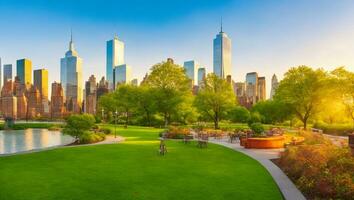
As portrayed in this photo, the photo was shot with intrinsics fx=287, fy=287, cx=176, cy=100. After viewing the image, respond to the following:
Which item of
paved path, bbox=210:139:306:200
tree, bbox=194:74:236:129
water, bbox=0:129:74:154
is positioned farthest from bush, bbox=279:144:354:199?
tree, bbox=194:74:236:129

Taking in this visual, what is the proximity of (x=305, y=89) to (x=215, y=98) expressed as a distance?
15.0 meters

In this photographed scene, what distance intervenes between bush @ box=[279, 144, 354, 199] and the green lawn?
4.22 ft

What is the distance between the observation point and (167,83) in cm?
5750

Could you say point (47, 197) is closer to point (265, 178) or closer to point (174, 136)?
point (265, 178)

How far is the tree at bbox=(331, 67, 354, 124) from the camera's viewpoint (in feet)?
139

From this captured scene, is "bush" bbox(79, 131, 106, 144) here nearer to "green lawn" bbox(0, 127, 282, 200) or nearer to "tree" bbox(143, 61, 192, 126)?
"green lawn" bbox(0, 127, 282, 200)

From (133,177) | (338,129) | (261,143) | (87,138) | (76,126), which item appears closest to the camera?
(133,177)

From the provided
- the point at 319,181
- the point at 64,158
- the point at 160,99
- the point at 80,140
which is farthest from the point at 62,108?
the point at 319,181

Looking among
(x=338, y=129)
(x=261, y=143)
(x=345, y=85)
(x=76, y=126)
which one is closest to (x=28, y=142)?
(x=76, y=126)

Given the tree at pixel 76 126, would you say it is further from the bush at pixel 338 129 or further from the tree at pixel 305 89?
the tree at pixel 305 89

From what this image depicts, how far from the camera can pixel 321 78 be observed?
4591cm

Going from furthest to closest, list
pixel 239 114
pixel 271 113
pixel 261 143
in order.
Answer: pixel 271 113 → pixel 239 114 → pixel 261 143

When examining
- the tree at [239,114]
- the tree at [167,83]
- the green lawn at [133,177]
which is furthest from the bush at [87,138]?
the tree at [239,114]

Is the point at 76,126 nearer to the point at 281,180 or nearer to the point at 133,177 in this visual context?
the point at 133,177
